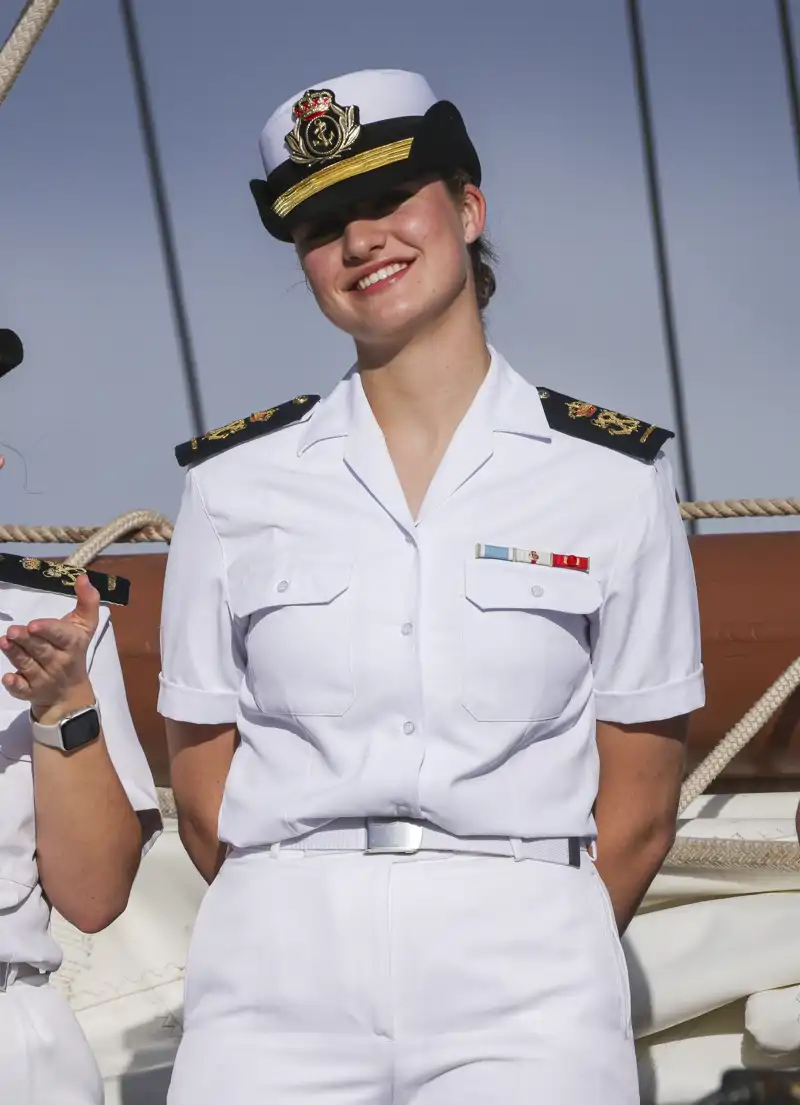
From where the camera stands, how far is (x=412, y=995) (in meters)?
1.43

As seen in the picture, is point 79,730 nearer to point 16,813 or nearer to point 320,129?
point 16,813

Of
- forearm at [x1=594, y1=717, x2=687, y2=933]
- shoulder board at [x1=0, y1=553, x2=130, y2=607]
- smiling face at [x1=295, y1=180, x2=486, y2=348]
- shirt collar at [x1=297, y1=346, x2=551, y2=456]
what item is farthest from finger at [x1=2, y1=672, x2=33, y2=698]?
forearm at [x1=594, y1=717, x2=687, y2=933]

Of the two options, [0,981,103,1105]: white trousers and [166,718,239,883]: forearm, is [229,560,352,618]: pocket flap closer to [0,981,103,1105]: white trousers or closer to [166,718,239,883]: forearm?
[166,718,239,883]: forearm

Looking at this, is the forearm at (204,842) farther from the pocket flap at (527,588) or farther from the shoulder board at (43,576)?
the pocket flap at (527,588)

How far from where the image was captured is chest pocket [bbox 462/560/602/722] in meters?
1.52

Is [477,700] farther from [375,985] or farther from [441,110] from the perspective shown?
[441,110]

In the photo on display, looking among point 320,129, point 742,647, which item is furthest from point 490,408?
point 742,647

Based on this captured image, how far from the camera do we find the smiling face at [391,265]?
1.58m

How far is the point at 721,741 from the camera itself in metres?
2.73

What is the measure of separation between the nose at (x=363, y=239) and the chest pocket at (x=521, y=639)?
0.31m

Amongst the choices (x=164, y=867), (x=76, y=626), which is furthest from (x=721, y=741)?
(x=76, y=626)

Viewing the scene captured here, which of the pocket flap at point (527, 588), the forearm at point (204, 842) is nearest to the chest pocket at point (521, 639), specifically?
the pocket flap at point (527, 588)

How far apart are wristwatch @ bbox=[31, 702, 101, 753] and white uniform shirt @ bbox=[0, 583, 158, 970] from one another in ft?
0.24

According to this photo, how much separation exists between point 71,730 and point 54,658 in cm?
10
